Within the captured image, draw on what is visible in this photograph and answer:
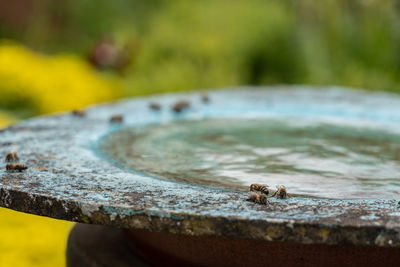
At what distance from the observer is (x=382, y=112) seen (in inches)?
88.2

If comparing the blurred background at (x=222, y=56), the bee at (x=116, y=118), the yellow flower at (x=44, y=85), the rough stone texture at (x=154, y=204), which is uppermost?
the blurred background at (x=222, y=56)

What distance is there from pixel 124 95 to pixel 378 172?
3.59 meters

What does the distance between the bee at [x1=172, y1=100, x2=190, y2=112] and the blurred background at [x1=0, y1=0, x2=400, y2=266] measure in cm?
216

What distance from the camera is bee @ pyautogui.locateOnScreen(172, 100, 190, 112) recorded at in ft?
7.53

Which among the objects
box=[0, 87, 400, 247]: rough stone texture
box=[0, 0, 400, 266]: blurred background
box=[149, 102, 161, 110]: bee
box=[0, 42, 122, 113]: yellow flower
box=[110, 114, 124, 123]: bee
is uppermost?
box=[0, 0, 400, 266]: blurred background

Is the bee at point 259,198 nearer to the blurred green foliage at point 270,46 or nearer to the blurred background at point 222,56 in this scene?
the blurred background at point 222,56

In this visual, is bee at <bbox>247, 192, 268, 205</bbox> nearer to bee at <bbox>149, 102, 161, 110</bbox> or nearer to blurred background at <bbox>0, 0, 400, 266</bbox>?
bee at <bbox>149, 102, 161, 110</bbox>

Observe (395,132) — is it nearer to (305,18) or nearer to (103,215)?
(103,215)

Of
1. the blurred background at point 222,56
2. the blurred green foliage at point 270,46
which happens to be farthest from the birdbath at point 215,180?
the blurred green foliage at point 270,46

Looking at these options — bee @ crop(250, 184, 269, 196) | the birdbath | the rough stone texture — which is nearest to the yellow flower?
the birdbath

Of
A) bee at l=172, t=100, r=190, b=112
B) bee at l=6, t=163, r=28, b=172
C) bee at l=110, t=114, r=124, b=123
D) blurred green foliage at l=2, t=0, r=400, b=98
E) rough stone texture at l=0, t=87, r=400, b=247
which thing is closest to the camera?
rough stone texture at l=0, t=87, r=400, b=247

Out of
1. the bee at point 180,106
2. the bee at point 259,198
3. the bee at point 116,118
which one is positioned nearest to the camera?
→ the bee at point 259,198

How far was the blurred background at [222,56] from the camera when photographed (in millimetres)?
4465

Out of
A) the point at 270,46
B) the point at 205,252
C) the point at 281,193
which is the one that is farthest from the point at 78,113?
the point at 270,46
